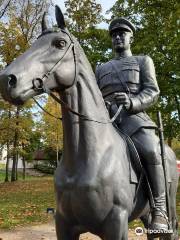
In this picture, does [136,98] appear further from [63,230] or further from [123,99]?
[63,230]

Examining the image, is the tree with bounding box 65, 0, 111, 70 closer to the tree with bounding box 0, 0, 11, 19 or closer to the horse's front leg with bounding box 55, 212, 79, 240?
the tree with bounding box 0, 0, 11, 19

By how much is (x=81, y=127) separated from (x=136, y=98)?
770 millimetres

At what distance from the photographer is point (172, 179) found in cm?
495

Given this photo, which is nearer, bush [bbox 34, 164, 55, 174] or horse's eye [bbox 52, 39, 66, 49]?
horse's eye [bbox 52, 39, 66, 49]

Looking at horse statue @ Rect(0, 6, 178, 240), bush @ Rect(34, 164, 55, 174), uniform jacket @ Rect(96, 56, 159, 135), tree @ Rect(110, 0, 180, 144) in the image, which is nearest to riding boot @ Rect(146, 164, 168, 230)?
horse statue @ Rect(0, 6, 178, 240)

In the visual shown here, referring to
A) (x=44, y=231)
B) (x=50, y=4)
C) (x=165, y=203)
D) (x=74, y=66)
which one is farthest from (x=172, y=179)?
(x=50, y=4)

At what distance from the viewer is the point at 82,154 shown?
369cm

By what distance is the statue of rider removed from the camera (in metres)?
4.16

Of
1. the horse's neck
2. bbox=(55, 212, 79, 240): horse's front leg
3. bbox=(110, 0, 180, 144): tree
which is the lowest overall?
bbox=(55, 212, 79, 240): horse's front leg

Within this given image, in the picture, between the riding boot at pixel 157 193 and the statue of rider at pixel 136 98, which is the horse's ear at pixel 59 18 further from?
the riding boot at pixel 157 193

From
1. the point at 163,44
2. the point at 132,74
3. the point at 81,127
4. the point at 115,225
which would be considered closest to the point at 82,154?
the point at 81,127

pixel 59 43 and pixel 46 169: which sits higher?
pixel 46 169

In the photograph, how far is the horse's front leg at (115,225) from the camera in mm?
3619

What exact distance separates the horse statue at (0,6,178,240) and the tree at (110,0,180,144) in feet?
41.6
